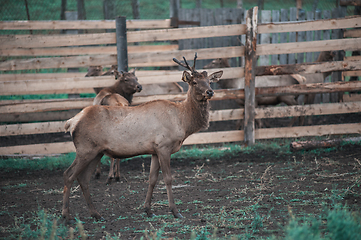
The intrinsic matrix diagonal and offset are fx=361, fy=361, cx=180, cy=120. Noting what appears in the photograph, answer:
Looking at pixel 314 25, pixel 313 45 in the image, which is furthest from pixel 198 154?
pixel 314 25

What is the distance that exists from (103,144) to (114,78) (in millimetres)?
3656

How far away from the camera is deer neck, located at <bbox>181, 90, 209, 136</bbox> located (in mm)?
5480

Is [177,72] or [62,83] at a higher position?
[177,72]

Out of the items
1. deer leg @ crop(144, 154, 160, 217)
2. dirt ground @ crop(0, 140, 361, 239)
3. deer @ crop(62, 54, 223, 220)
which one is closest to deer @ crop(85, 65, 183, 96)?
dirt ground @ crop(0, 140, 361, 239)

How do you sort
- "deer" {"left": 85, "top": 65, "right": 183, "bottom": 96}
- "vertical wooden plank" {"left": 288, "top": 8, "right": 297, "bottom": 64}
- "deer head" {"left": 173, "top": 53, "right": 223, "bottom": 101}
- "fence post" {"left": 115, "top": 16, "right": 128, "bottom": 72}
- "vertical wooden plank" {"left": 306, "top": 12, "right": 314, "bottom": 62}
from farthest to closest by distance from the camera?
"vertical wooden plank" {"left": 306, "top": 12, "right": 314, "bottom": 62} < "vertical wooden plank" {"left": 288, "top": 8, "right": 297, "bottom": 64} < "deer" {"left": 85, "top": 65, "right": 183, "bottom": 96} < "fence post" {"left": 115, "top": 16, "right": 128, "bottom": 72} < "deer head" {"left": 173, "top": 53, "right": 223, "bottom": 101}

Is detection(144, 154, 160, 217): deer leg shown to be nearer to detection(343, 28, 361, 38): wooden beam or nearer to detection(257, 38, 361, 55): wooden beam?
detection(257, 38, 361, 55): wooden beam

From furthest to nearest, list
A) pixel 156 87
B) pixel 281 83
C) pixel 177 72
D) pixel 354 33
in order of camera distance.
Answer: pixel 156 87 → pixel 281 83 → pixel 354 33 → pixel 177 72

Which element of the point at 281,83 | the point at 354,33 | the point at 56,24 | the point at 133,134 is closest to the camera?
the point at 133,134

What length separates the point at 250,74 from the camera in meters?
8.74

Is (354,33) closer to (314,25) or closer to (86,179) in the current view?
(314,25)

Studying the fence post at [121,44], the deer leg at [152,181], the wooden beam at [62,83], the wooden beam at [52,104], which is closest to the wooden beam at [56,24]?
the fence post at [121,44]

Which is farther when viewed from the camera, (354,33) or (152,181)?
(354,33)

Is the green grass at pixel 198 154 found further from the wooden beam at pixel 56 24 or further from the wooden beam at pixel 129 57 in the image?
the wooden beam at pixel 56 24

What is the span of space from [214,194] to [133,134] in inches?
69.5
